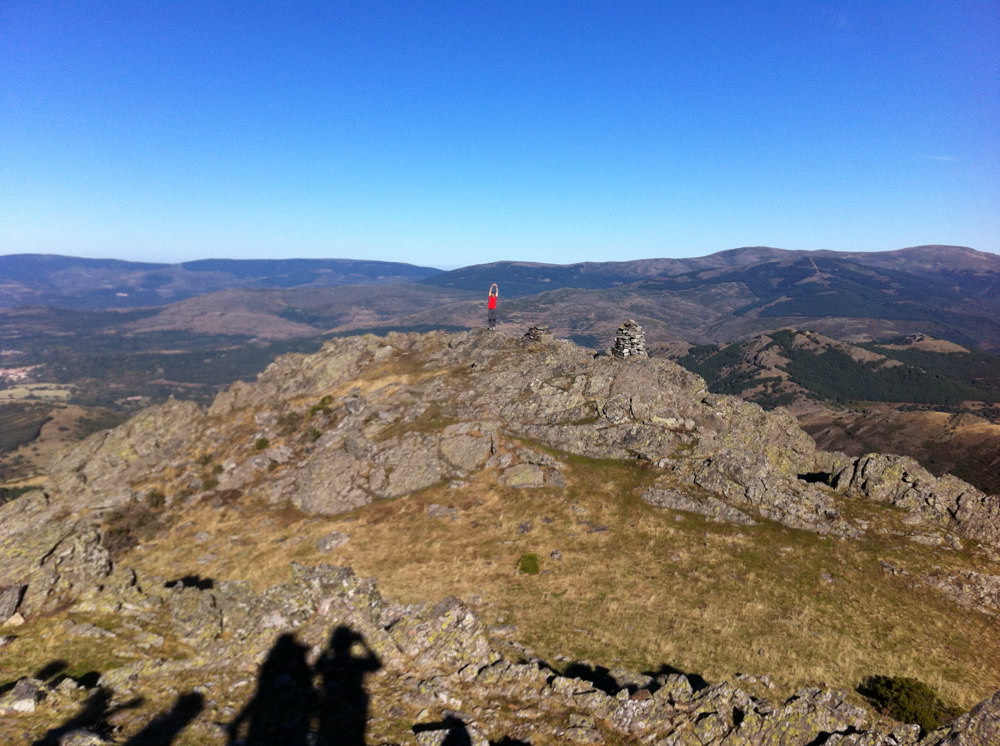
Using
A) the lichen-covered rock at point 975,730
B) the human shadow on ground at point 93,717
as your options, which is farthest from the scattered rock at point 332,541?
the lichen-covered rock at point 975,730

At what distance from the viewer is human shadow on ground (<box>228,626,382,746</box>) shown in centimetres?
1992

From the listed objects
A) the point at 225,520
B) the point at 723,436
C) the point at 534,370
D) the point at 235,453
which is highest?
the point at 534,370

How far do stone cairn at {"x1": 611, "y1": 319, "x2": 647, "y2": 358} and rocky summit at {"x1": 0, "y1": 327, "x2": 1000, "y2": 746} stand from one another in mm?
6499

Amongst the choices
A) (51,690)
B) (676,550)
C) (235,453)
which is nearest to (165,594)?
(51,690)

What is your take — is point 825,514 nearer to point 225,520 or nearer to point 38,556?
point 225,520

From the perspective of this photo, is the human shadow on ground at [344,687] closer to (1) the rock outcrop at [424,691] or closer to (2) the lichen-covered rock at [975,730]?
(1) the rock outcrop at [424,691]

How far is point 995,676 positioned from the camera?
2383 centimetres

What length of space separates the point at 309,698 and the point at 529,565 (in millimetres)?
17214

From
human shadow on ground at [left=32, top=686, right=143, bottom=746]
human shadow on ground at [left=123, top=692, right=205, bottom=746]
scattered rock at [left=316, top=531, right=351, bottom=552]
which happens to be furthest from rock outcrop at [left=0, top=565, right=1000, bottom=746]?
scattered rock at [left=316, top=531, right=351, bottom=552]

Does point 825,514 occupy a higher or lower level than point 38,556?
higher

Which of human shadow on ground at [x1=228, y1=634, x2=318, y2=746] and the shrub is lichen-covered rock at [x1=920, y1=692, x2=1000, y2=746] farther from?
the shrub

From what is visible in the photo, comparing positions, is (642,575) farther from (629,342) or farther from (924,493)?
(629,342)

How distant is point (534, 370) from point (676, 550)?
3599 cm

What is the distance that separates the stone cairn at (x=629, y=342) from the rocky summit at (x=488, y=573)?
6.50 meters
